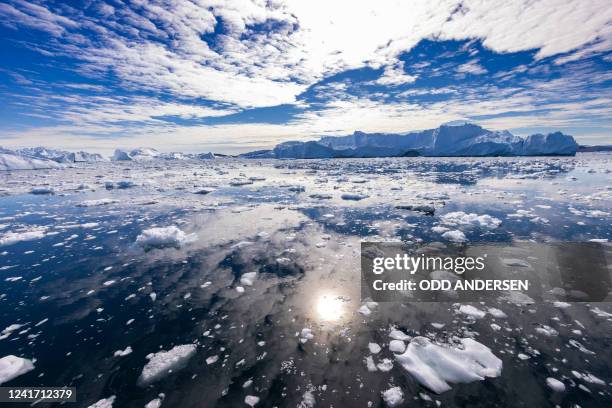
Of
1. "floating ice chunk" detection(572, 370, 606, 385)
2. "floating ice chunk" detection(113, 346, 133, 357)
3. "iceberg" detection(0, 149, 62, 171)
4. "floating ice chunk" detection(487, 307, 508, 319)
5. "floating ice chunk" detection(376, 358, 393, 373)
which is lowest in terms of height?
"iceberg" detection(0, 149, 62, 171)

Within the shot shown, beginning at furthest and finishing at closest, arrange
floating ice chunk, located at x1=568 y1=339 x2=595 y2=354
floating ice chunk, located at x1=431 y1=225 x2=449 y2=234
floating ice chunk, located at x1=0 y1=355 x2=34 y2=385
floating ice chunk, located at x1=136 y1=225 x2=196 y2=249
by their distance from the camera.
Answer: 1. floating ice chunk, located at x1=431 y1=225 x2=449 y2=234
2. floating ice chunk, located at x1=136 y1=225 x2=196 y2=249
3. floating ice chunk, located at x1=568 y1=339 x2=595 y2=354
4. floating ice chunk, located at x1=0 y1=355 x2=34 y2=385

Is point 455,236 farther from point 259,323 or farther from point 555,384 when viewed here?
point 259,323

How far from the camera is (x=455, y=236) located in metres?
7.43

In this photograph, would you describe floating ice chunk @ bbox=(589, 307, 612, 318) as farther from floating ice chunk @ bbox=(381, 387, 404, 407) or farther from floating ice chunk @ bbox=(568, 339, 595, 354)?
floating ice chunk @ bbox=(381, 387, 404, 407)

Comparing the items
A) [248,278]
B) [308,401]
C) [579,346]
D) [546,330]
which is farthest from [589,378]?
[248,278]

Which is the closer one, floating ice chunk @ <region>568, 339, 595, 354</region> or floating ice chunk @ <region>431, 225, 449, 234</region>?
floating ice chunk @ <region>568, 339, 595, 354</region>

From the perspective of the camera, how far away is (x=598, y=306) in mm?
4285

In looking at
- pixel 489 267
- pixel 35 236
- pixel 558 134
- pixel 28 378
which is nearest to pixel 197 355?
pixel 28 378

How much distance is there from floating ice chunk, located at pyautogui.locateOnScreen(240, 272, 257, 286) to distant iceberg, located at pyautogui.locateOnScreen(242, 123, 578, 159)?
Result: 3862 inches

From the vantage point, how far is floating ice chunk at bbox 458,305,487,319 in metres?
4.20

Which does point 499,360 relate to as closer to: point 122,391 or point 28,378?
point 122,391

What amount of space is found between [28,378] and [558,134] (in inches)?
4246

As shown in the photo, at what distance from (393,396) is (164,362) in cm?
269

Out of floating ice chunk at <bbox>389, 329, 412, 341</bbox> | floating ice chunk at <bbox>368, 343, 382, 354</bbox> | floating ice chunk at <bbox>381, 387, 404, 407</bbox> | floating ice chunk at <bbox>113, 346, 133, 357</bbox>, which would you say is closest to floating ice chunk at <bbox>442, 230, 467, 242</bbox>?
floating ice chunk at <bbox>389, 329, 412, 341</bbox>
